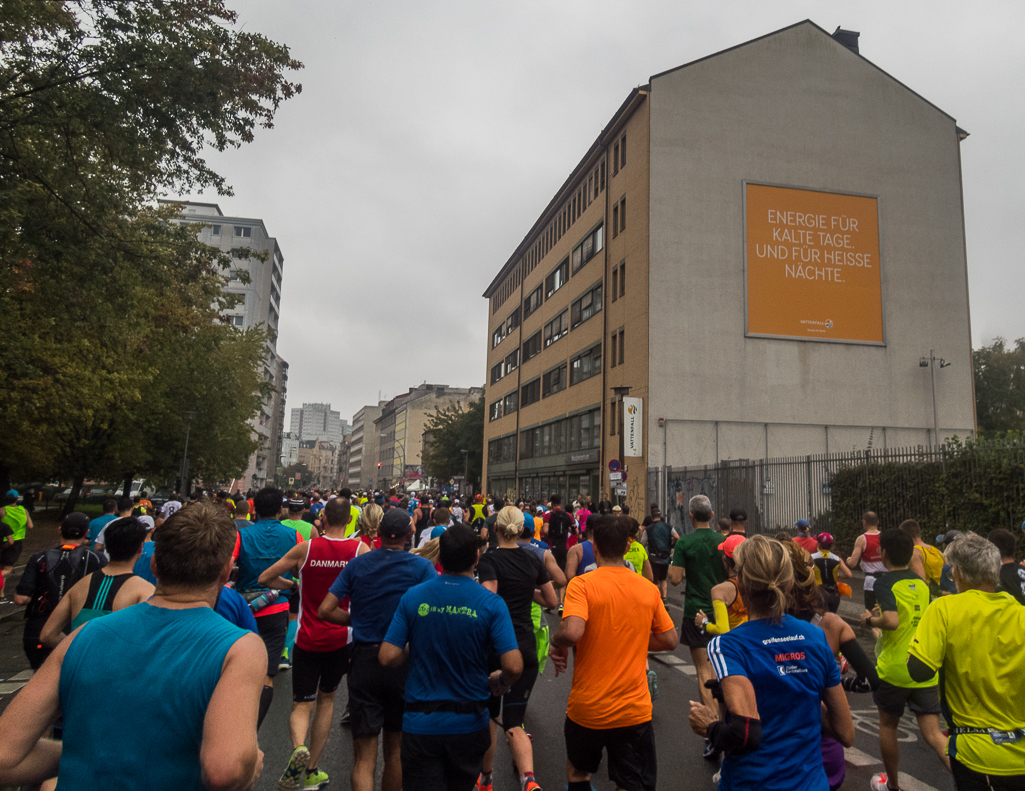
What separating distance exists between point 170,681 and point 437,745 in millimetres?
1902

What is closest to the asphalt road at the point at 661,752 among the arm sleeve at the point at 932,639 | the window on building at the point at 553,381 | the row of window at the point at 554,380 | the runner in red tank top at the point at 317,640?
the runner in red tank top at the point at 317,640

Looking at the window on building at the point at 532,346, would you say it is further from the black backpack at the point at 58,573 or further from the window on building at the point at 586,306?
the black backpack at the point at 58,573

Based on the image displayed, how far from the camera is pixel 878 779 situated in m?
4.72

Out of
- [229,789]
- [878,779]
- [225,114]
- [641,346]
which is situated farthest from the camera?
[641,346]

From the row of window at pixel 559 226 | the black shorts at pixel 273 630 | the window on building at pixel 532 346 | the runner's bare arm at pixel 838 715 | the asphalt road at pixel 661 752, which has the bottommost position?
the asphalt road at pixel 661 752

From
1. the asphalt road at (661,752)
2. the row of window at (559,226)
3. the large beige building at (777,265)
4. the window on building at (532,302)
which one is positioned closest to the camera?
the asphalt road at (661,752)

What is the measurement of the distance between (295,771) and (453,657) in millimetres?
1904

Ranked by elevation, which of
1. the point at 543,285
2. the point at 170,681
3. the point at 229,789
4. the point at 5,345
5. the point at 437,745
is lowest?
the point at 437,745

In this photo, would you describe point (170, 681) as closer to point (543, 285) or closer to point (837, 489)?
point (837, 489)

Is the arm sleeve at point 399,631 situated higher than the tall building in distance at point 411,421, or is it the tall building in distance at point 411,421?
the tall building in distance at point 411,421

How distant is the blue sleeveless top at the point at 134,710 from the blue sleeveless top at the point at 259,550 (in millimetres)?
3979

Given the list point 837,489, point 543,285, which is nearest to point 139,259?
point 837,489

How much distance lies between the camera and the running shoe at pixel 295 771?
4.54 metres

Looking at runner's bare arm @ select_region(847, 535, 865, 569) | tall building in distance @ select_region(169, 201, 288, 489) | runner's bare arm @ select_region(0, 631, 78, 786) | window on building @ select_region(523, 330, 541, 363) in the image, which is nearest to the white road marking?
runner's bare arm @ select_region(847, 535, 865, 569)
